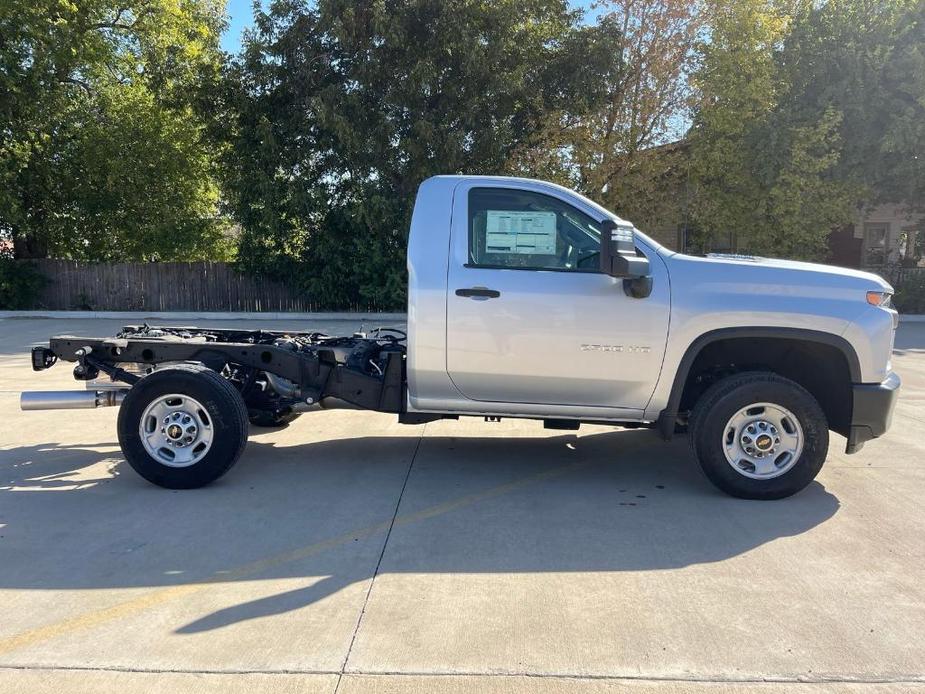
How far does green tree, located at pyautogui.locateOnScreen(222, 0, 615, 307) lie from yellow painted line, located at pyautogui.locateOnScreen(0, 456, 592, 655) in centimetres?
1327

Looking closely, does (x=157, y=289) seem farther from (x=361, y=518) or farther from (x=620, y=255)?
(x=620, y=255)

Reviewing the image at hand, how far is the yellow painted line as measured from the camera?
3213 mm

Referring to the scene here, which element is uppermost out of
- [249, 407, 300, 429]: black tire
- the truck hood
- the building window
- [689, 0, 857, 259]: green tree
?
[689, 0, 857, 259]: green tree

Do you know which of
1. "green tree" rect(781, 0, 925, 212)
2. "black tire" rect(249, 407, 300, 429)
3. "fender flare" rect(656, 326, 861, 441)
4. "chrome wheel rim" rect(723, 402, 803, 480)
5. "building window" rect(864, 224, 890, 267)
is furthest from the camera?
"building window" rect(864, 224, 890, 267)

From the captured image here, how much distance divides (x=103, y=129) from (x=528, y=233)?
18510 mm

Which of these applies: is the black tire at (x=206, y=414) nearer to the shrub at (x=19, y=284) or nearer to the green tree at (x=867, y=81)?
the shrub at (x=19, y=284)

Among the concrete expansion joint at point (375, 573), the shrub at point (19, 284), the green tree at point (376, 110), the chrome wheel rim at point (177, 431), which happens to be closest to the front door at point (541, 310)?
the concrete expansion joint at point (375, 573)

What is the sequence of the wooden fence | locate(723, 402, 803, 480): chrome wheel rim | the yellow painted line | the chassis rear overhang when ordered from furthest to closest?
1. the wooden fence
2. the chassis rear overhang
3. locate(723, 402, 803, 480): chrome wheel rim
4. the yellow painted line

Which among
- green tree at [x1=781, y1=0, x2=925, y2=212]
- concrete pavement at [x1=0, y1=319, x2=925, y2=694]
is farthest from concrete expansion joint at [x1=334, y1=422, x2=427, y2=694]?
green tree at [x1=781, y1=0, x2=925, y2=212]

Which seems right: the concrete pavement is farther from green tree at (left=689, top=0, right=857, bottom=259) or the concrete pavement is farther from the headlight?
green tree at (left=689, top=0, right=857, bottom=259)

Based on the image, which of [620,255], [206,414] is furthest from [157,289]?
[620,255]

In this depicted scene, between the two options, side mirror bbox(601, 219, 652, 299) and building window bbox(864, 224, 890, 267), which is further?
building window bbox(864, 224, 890, 267)

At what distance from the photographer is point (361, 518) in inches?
182

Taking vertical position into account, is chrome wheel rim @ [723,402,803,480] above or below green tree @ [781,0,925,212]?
below
